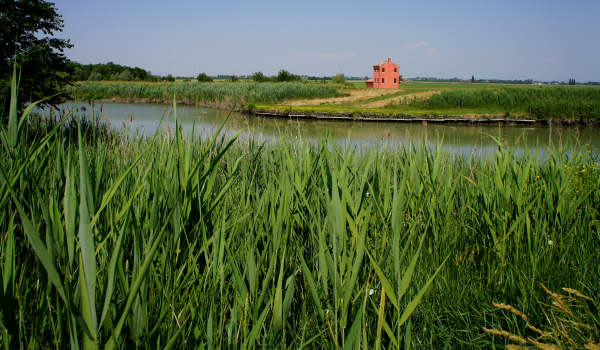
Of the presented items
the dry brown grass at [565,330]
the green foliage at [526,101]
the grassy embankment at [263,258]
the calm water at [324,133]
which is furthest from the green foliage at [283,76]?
the dry brown grass at [565,330]

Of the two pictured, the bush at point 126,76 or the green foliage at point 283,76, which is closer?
the bush at point 126,76

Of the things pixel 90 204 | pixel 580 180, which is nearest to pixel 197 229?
pixel 90 204

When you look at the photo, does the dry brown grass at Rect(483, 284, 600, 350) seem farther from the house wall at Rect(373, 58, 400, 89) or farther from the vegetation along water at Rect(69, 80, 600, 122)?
the house wall at Rect(373, 58, 400, 89)

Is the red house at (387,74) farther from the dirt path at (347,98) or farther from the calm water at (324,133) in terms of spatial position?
the calm water at (324,133)

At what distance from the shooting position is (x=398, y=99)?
30.3 meters

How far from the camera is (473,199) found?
2844 millimetres

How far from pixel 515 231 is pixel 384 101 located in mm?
29114

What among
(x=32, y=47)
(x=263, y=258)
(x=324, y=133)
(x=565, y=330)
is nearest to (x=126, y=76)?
(x=32, y=47)

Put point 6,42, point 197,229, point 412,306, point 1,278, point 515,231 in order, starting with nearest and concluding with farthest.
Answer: point 1,278, point 412,306, point 197,229, point 515,231, point 6,42

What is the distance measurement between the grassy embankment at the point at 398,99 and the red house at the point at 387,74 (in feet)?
72.3

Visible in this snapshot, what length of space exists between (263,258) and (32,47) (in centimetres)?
958

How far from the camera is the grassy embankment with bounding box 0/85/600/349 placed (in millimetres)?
1149

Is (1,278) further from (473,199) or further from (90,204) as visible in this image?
(473,199)

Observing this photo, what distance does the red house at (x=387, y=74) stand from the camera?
185 feet
